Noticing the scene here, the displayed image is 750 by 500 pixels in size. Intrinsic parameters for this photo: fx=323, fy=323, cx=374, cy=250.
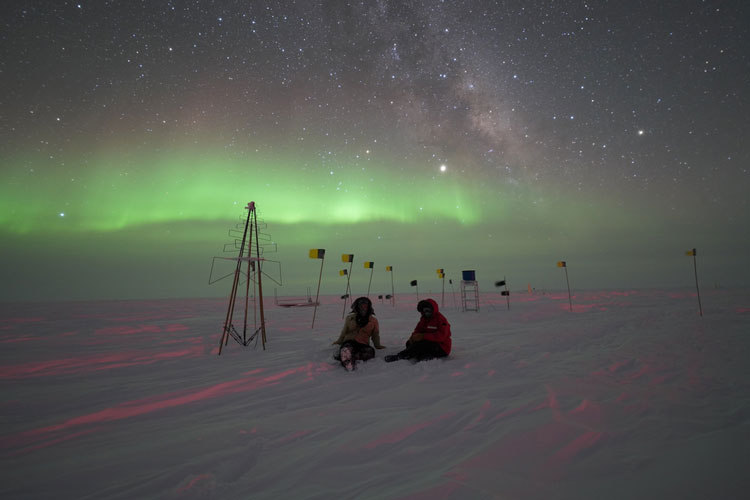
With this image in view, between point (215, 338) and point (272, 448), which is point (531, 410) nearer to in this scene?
point (272, 448)

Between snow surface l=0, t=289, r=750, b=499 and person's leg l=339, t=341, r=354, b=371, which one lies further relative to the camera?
Result: person's leg l=339, t=341, r=354, b=371

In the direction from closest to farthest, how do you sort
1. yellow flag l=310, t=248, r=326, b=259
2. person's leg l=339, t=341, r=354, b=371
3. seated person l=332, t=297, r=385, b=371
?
person's leg l=339, t=341, r=354, b=371 < seated person l=332, t=297, r=385, b=371 < yellow flag l=310, t=248, r=326, b=259

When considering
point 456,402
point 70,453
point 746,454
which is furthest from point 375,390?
point 746,454

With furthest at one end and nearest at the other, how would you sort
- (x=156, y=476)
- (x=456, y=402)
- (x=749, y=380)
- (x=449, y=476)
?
1. (x=749, y=380)
2. (x=456, y=402)
3. (x=156, y=476)
4. (x=449, y=476)

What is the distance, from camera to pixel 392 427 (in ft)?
11.4

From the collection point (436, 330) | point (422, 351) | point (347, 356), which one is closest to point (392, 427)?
point (347, 356)

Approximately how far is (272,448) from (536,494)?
2.30 meters

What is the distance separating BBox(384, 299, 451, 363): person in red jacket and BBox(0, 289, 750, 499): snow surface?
284 mm

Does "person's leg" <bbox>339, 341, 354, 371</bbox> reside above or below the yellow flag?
below

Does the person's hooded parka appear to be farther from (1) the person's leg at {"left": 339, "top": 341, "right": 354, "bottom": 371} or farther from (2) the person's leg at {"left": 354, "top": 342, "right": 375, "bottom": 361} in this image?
(1) the person's leg at {"left": 339, "top": 341, "right": 354, "bottom": 371}

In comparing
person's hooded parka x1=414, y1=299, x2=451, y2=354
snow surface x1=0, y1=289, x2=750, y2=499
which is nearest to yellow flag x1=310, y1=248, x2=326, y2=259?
snow surface x1=0, y1=289, x2=750, y2=499

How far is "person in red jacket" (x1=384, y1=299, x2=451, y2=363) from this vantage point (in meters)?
6.35

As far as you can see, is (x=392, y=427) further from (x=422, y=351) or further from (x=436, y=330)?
(x=436, y=330)

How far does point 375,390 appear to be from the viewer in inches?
187
